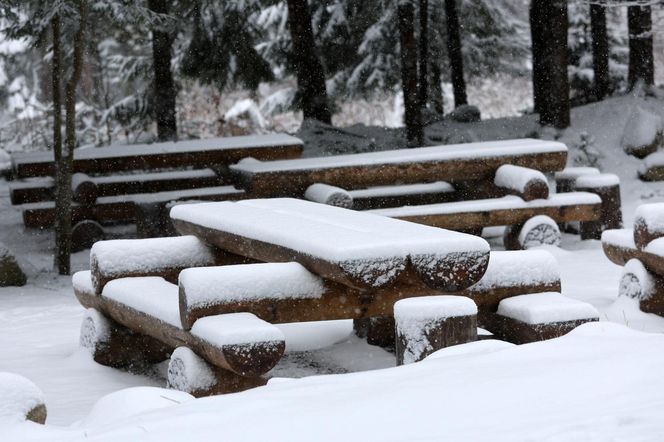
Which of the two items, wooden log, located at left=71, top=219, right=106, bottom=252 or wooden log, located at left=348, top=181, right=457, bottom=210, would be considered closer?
wooden log, located at left=348, top=181, right=457, bottom=210

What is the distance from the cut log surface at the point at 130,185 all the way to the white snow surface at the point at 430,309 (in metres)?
8.46

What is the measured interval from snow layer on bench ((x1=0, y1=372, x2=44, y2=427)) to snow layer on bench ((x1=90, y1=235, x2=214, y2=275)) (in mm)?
2901

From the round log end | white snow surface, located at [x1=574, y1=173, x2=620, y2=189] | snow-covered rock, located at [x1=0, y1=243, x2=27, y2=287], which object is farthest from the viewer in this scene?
white snow surface, located at [x1=574, y1=173, x2=620, y2=189]

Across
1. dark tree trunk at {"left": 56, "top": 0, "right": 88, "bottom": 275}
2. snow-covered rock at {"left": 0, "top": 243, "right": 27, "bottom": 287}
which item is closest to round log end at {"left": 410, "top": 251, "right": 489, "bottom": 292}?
snow-covered rock at {"left": 0, "top": 243, "right": 27, "bottom": 287}

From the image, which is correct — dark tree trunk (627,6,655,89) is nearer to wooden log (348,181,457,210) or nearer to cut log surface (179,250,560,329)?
wooden log (348,181,457,210)

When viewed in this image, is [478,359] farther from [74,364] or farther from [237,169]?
[237,169]

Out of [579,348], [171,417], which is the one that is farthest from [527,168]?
[171,417]

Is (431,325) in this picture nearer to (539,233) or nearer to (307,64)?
(539,233)

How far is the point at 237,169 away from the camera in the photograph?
12078mm

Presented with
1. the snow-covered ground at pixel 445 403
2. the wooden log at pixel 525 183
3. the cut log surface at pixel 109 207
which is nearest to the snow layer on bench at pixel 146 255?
the snow-covered ground at pixel 445 403

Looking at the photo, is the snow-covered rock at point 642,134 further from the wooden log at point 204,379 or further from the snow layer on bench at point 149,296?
the wooden log at point 204,379

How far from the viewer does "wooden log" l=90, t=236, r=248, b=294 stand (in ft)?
23.8

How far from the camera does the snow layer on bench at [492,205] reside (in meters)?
11.1

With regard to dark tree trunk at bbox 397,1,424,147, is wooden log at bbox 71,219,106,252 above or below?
below
